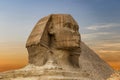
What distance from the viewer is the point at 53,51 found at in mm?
22453

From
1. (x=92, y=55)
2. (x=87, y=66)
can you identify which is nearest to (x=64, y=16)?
(x=87, y=66)

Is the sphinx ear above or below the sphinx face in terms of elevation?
above

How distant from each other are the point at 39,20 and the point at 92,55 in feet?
203

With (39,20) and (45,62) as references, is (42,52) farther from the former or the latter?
(39,20)

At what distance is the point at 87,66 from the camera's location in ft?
261

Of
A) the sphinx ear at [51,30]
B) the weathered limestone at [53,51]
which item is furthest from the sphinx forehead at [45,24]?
the sphinx ear at [51,30]

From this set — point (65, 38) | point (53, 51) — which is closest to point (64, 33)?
point (65, 38)

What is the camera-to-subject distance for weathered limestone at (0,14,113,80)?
21891 millimetres

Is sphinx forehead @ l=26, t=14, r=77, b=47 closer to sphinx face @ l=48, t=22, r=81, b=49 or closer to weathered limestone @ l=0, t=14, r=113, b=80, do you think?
weathered limestone @ l=0, t=14, r=113, b=80

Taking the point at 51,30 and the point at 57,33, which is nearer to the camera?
the point at 57,33

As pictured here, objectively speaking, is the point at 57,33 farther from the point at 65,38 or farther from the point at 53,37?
the point at 65,38

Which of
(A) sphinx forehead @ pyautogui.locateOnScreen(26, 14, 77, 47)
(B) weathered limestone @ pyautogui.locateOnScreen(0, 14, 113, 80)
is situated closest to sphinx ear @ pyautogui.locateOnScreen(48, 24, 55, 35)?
(B) weathered limestone @ pyautogui.locateOnScreen(0, 14, 113, 80)

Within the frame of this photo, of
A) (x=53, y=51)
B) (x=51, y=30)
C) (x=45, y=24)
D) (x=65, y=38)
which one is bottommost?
(x=53, y=51)

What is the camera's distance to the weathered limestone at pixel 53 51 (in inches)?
862
